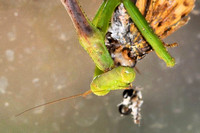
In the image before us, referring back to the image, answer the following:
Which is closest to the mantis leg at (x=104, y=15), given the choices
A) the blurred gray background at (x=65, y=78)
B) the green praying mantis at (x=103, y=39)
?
the green praying mantis at (x=103, y=39)

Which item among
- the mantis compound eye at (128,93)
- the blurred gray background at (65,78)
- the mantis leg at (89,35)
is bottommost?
the blurred gray background at (65,78)

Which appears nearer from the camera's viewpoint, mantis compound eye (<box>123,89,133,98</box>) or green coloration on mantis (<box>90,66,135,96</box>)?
green coloration on mantis (<box>90,66,135,96</box>)

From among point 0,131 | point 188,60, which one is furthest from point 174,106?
point 0,131

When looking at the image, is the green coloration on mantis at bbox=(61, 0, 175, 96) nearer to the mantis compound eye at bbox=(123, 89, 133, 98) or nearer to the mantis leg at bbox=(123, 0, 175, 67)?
the mantis leg at bbox=(123, 0, 175, 67)

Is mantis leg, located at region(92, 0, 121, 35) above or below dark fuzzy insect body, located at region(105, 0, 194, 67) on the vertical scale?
above

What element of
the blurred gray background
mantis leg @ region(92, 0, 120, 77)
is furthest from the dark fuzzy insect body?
the blurred gray background

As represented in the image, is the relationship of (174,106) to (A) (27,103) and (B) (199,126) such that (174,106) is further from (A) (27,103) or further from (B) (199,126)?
(A) (27,103)

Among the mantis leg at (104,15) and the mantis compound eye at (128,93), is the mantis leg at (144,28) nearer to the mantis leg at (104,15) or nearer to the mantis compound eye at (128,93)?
the mantis leg at (104,15)

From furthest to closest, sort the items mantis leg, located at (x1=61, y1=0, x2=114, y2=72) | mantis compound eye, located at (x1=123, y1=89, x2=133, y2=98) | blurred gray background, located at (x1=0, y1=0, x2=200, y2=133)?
blurred gray background, located at (x1=0, y1=0, x2=200, y2=133) < mantis compound eye, located at (x1=123, y1=89, x2=133, y2=98) < mantis leg, located at (x1=61, y1=0, x2=114, y2=72)

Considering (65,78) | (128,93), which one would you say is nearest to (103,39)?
(128,93)
